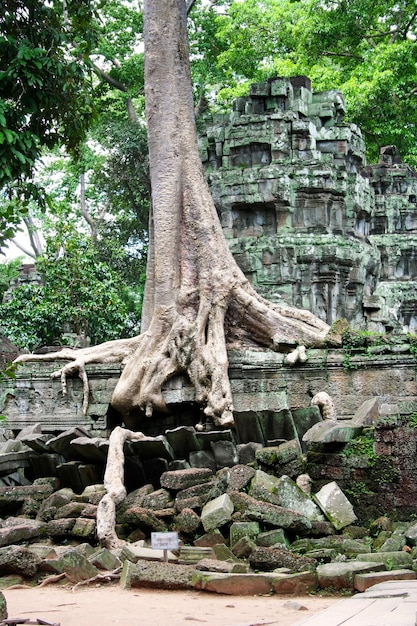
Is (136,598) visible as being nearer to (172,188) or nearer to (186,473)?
(186,473)

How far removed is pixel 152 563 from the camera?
20.6 ft

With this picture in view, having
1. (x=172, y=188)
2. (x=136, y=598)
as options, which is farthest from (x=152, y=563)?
(x=172, y=188)

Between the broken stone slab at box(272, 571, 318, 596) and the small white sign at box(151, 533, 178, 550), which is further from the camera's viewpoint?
the small white sign at box(151, 533, 178, 550)

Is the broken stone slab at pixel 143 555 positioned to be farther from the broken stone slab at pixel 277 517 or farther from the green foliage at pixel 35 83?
the green foliage at pixel 35 83

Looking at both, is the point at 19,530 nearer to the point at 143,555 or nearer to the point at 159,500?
the point at 143,555

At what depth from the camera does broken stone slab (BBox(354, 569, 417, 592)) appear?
228 inches

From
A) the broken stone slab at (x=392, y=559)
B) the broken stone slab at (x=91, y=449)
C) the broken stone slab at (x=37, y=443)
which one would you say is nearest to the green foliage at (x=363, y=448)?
the broken stone slab at (x=392, y=559)

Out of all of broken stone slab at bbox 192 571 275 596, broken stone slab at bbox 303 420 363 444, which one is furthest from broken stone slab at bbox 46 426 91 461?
broken stone slab at bbox 192 571 275 596

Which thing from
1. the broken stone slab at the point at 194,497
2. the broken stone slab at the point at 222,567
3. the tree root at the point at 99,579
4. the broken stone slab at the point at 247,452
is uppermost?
the broken stone slab at the point at 247,452

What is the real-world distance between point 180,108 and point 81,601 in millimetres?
7932

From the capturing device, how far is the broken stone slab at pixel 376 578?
19.0ft

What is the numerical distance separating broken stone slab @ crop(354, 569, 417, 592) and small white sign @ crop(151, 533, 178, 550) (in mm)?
1304

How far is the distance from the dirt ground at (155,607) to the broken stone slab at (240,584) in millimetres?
47

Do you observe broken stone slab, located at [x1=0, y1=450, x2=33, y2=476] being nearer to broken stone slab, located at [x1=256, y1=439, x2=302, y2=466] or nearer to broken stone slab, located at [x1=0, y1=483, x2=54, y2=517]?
broken stone slab, located at [x1=0, y1=483, x2=54, y2=517]
